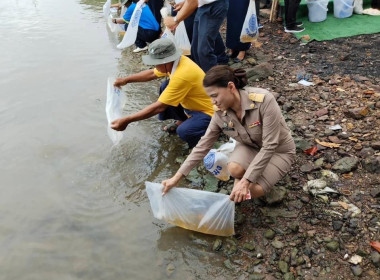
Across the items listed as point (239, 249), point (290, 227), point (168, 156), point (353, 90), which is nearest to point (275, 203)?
point (290, 227)

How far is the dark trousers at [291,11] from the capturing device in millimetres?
5488

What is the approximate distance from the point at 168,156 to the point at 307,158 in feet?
4.72

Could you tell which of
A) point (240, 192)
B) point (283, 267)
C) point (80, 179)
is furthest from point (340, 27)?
point (80, 179)

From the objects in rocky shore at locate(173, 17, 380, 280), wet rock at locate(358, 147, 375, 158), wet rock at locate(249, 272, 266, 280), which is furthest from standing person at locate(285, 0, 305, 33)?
wet rock at locate(249, 272, 266, 280)

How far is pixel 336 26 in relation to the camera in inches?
227

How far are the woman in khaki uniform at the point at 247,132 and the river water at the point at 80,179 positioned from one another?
56 centimetres

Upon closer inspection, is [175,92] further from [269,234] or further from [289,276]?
[289,276]

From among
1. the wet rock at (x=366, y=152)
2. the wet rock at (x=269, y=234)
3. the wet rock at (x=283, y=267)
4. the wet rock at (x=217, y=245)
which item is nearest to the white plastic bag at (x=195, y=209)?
the wet rock at (x=217, y=245)

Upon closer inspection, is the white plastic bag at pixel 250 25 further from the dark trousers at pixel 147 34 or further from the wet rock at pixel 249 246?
the wet rock at pixel 249 246

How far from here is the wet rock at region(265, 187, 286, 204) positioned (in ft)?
9.18

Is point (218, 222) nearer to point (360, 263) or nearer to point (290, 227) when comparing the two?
point (290, 227)

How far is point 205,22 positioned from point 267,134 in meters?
2.05

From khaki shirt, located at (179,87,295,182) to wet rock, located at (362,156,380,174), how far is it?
74 centimetres

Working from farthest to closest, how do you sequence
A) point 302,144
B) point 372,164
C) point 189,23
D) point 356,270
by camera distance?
point 189,23, point 302,144, point 372,164, point 356,270
